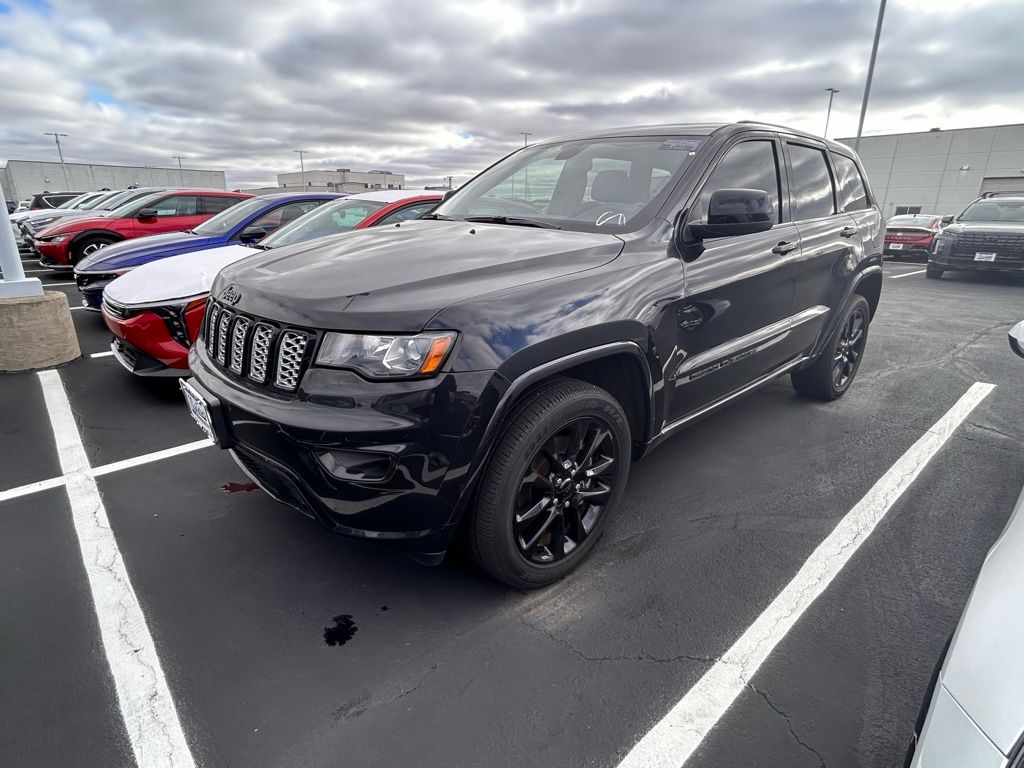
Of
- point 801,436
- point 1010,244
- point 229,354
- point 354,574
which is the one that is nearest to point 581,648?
point 354,574

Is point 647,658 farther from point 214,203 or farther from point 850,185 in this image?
point 214,203

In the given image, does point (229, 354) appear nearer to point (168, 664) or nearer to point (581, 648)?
point (168, 664)

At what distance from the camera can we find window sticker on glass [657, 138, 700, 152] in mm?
2896

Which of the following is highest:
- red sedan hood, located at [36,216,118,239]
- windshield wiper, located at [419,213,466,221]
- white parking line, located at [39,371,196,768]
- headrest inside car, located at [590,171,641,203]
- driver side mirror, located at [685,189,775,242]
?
headrest inside car, located at [590,171,641,203]

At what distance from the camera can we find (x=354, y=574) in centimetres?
256

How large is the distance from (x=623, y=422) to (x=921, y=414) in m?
3.30

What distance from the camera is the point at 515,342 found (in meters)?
1.98

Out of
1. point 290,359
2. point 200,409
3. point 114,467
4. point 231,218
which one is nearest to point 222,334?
point 200,409

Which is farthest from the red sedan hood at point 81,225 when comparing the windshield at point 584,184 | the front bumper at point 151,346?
the windshield at point 584,184

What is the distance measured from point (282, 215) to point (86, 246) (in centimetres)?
534

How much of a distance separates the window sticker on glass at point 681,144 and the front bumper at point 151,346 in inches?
139

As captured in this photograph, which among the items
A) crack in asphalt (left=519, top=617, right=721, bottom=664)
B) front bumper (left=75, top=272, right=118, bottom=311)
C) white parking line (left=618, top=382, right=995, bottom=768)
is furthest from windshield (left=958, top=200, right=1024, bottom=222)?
front bumper (left=75, top=272, right=118, bottom=311)

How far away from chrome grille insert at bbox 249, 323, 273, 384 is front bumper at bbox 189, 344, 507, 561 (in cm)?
12

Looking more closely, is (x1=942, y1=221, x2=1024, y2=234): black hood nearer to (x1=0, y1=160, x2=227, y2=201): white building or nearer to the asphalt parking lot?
the asphalt parking lot
